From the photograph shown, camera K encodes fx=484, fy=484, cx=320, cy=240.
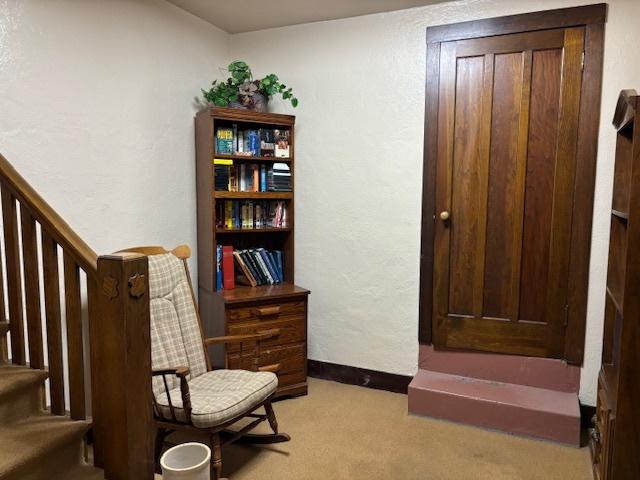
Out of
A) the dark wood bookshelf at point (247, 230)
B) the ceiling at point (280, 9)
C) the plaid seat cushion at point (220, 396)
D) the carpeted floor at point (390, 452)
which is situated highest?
Answer: the ceiling at point (280, 9)

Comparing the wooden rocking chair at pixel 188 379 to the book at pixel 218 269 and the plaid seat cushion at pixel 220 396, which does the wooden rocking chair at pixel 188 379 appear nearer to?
the plaid seat cushion at pixel 220 396

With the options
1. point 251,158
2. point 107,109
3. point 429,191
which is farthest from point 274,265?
point 107,109

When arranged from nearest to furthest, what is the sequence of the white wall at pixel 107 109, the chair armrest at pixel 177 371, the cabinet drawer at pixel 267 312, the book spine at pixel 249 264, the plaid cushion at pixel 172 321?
the chair armrest at pixel 177 371 → the white wall at pixel 107 109 → the plaid cushion at pixel 172 321 → the cabinet drawer at pixel 267 312 → the book spine at pixel 249 264

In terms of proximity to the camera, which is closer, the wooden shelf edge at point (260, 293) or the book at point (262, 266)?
the wooden shelf edge at point (260, 293)

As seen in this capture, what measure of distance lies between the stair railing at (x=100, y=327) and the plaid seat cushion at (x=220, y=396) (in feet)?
1.26

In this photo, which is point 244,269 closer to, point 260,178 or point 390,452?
point 260,178

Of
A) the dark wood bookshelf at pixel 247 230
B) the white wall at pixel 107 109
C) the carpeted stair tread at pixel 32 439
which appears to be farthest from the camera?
the dark wood bookshelf at pixel 247 230

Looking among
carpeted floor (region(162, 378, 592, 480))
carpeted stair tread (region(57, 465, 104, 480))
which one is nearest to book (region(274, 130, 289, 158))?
carpeted floor (region(162, 378, 592, 480))

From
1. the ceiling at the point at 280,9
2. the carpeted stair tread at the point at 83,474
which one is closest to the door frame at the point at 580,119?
the ceiling at the point at 280,9

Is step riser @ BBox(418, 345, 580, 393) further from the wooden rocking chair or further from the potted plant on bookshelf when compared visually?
the potted plant on bookshelf

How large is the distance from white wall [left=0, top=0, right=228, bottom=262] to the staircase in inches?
35.3

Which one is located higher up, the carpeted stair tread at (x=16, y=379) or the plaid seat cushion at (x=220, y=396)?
the carpeted stair tread at (x=16, y=379)

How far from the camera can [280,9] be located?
3.05 m

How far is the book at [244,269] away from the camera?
3.22 meters
